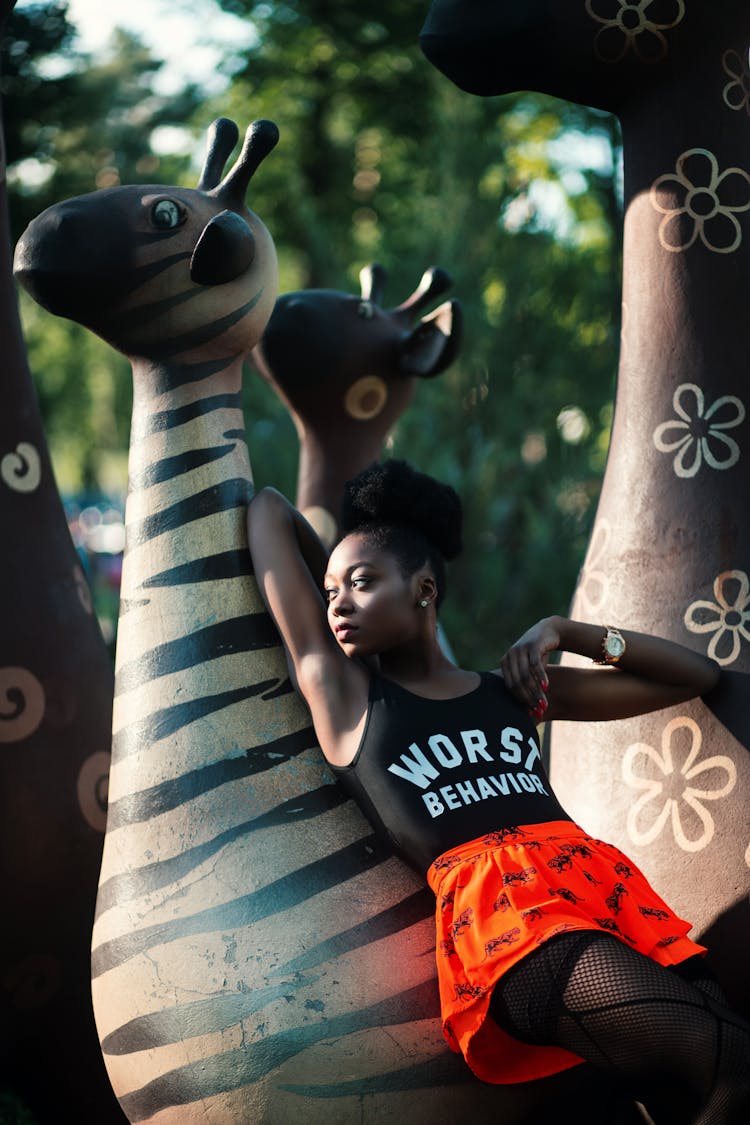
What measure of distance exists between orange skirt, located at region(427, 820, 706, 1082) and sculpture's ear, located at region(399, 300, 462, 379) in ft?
5.46

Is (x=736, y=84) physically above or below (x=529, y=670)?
above

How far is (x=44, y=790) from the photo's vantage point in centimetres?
231

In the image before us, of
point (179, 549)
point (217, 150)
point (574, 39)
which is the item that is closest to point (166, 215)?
point (217, 150)

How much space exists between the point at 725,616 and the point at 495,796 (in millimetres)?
635

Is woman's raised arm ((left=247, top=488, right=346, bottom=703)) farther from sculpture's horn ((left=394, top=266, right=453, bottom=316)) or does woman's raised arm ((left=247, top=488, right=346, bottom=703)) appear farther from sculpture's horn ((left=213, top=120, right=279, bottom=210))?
sculpture's horn ((left=394, top=266, right=453, bottom=316))

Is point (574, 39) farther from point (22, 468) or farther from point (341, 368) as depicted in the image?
point (22, 468)

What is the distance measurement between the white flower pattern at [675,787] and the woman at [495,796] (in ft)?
0.38

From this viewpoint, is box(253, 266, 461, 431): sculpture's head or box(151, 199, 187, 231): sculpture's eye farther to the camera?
box(253, 266, 461, 431): sculpture's head

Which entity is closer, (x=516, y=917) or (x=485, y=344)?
(x=516, y=917)

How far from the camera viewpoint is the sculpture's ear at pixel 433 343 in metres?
3.20

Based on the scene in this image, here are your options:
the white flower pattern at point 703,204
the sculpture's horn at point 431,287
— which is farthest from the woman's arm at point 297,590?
the sculpture's horn at point 431,287

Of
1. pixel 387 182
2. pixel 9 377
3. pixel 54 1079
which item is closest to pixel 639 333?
pixel 9 377

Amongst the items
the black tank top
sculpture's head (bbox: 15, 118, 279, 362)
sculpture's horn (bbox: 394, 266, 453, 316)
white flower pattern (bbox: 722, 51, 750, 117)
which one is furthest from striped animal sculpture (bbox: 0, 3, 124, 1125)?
white flower pattern (bbox: 722, 51, 750, 117)

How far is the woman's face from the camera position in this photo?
1876mm
